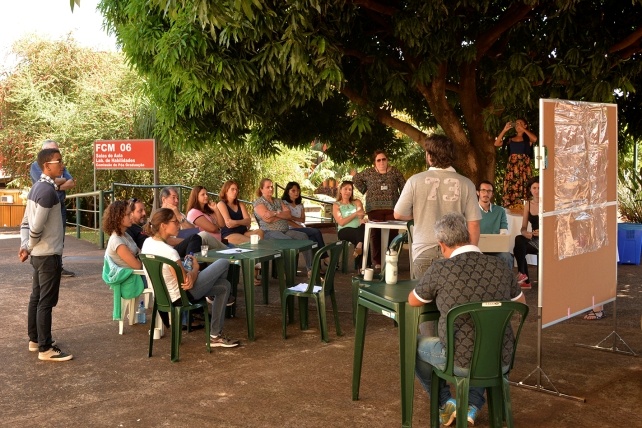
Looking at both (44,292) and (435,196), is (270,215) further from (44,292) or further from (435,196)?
(435,196)

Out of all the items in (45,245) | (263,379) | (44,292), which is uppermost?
(45,245)

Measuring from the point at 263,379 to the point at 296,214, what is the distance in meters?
5.17

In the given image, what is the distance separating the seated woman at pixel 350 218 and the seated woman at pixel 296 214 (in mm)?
357

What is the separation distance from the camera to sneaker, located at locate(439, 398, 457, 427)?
15.8ft

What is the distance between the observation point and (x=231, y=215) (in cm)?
991

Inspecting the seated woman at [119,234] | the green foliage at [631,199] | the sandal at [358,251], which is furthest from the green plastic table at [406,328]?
the green foliage at [631,199]

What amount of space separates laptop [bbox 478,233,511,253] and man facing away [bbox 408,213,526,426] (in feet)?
13.5

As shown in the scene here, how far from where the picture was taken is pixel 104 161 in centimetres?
1510

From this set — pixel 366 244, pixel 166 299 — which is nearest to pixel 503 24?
pixel 366 244

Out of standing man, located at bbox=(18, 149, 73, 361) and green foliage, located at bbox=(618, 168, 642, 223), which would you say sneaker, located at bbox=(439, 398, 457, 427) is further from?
green foliage, located at bbox=(618, 168, 642, 223)

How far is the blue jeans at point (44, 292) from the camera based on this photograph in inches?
250

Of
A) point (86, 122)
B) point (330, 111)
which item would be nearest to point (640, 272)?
point (330, 111)

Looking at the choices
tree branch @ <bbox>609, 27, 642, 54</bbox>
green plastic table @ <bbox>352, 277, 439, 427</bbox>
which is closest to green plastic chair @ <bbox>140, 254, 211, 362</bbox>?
green plastic table @ <bbox>352, 277, 439, 427</bbox>

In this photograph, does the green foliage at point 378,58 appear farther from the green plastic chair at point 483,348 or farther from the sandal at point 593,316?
the green plastic chair at point 483,348
